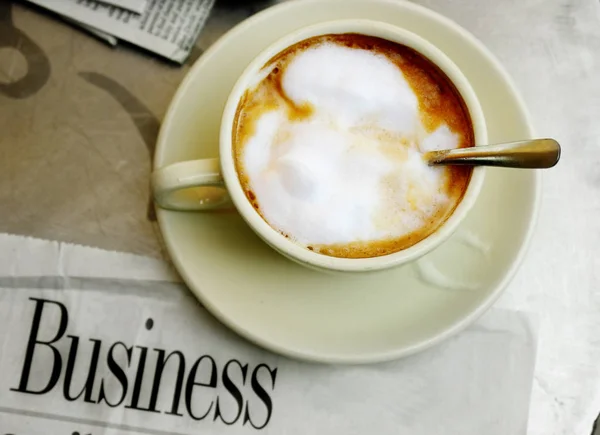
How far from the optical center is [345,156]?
45cm

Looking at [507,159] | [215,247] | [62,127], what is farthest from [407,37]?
[62,127]

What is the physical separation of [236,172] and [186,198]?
7cm

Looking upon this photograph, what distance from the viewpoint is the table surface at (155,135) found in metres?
0.58

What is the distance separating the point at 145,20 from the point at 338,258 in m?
0.33

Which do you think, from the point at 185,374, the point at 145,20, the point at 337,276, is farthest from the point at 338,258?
the point at 145,20

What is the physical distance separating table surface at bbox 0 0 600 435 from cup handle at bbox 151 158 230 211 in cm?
10

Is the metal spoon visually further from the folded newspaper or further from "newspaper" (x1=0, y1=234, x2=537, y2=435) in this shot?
the folded newspaper

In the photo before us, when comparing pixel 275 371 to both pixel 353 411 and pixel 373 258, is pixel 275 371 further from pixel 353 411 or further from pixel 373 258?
pixel 373 258

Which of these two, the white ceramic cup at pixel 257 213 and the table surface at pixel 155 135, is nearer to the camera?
the white ceramic cup at pixel 257 213

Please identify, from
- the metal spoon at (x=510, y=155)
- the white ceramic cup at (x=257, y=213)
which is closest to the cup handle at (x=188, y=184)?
the white ceramic cup at (x=257, y=213)

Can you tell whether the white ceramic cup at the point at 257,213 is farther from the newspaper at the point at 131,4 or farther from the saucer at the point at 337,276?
the newspaper at the point at 131,4

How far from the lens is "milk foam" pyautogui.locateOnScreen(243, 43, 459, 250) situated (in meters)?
0.45

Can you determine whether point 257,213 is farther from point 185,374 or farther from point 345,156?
point 185,374

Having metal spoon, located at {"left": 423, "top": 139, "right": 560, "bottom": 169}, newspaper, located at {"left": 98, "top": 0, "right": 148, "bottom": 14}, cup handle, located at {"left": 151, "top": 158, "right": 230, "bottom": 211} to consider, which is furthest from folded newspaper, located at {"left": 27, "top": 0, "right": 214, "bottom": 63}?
metal spoon, located at {"left": 423, "top": 139, "right": 560, "bottom": 169}
